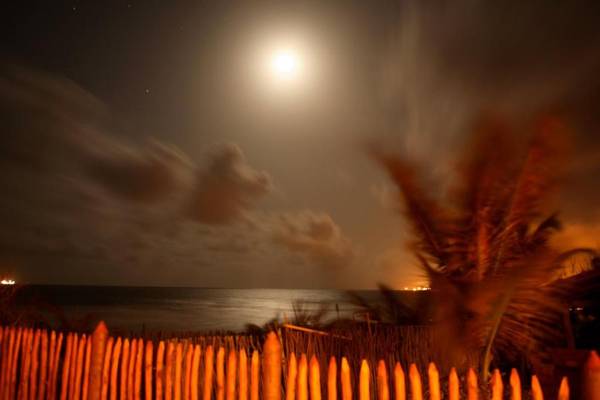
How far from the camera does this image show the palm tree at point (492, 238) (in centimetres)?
352

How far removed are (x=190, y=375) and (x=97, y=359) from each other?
1.06 metres

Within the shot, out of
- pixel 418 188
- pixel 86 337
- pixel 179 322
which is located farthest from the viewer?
pixel 179 322

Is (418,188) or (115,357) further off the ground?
(418,188)

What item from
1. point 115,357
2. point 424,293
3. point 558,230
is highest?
point 558,230

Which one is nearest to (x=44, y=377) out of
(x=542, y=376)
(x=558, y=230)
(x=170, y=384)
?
(x=170, y=384)

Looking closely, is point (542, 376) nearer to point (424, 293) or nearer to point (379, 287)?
point (379, 287)

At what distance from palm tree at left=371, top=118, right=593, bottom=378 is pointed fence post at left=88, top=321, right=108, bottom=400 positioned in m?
2.77

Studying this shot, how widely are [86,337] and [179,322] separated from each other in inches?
2190

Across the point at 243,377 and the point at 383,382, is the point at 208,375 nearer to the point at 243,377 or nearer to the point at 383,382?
the point at 243,377

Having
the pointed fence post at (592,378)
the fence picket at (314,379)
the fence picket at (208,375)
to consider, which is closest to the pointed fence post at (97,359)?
the fence picket at (208,375)

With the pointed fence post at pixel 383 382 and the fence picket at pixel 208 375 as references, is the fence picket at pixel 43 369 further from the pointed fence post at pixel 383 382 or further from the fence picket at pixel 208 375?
the pointed fence post at pixel 383 382

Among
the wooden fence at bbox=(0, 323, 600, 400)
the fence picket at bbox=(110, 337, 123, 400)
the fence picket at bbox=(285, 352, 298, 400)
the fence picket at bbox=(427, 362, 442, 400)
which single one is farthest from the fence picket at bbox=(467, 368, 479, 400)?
the fence picket at bbox=(110, 337, 123, 400)

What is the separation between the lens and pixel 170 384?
129 inches

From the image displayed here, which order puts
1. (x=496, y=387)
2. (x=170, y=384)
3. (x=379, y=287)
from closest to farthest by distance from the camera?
(x=496, y=387), (x=170, y=384), (x=379, y=287)
